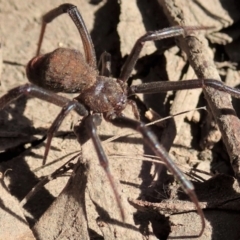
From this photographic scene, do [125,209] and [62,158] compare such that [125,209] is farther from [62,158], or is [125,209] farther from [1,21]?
[1,21]

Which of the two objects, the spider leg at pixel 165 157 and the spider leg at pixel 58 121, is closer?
the spider leg at pixel 165 157

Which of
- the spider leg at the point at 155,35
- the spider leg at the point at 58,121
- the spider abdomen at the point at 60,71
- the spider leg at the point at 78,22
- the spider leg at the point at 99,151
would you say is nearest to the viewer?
the spider leg at the point at 99,151

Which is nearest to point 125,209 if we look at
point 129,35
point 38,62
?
point 38,62

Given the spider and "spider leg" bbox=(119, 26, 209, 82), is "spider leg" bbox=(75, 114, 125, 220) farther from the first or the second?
"spider leg" bbox=(119, 26, 209, 82)

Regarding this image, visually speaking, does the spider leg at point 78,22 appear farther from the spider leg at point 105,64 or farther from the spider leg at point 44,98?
the spider leg at point 44,98

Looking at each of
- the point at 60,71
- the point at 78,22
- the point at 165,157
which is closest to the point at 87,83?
the point at 60,71

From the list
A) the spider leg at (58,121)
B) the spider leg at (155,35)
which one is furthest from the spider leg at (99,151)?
the spider leg at (155,35)
